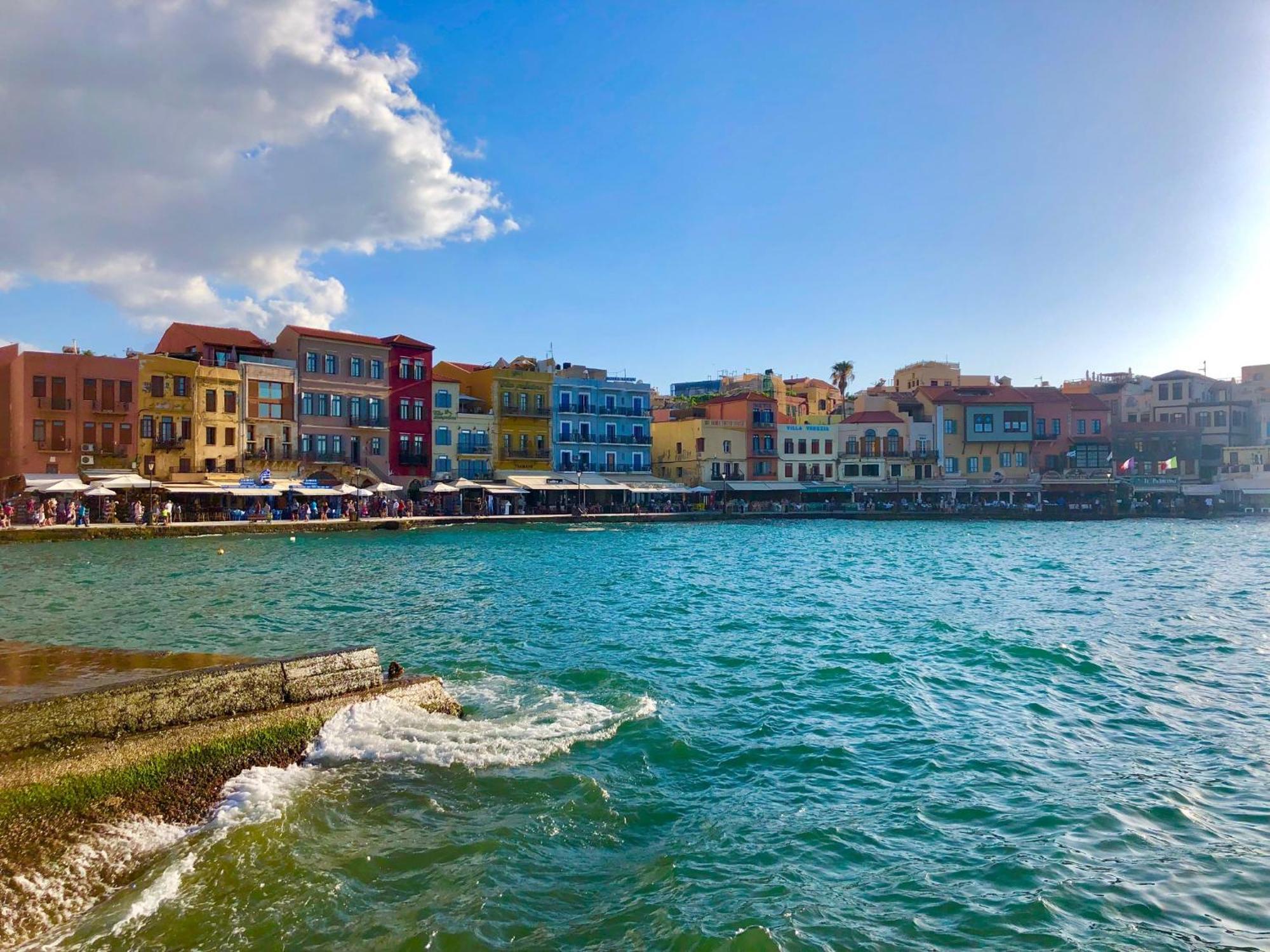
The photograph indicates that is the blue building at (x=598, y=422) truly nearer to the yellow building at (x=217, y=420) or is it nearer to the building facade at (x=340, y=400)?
the building facade at (x=340, y=400)

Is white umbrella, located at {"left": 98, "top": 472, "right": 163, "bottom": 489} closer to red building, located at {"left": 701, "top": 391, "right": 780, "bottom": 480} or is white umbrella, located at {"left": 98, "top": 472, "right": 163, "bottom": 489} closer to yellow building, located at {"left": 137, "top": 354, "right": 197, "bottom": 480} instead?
yellow building, located at {"left": 137, "top": 354, "right": 197, "bottom": 480}

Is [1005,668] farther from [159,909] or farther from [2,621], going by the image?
[2,621]

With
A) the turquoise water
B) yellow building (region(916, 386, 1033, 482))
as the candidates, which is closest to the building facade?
the turquoise water

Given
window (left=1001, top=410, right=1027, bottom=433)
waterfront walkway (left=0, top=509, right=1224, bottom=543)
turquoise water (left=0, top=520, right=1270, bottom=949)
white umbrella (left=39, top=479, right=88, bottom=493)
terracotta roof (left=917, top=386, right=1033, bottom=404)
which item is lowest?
turquoise water (left=0, top=520, right=1270, bottom=949)

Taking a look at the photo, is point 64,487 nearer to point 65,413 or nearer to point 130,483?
point 130,483

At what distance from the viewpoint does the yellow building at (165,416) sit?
135 feet

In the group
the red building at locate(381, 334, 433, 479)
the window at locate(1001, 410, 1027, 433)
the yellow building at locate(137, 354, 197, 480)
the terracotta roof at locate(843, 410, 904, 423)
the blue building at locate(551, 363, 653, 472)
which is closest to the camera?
the yellow building at locate(137, 354, 197, 480)

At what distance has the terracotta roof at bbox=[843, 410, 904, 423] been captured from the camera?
209ft

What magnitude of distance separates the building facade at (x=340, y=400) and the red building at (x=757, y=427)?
25.4m

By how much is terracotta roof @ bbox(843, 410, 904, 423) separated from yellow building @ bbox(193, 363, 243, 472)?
43393mm

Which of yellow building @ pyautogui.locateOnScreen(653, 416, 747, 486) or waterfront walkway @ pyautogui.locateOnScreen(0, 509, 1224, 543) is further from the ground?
yellow building @ pyautogui.locateOnScreen(653, 416, 747, 486)

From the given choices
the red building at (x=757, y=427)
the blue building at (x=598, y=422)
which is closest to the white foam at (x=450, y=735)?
the blue building at (x=598, y=422)

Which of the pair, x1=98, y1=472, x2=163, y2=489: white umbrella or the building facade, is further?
the building facade

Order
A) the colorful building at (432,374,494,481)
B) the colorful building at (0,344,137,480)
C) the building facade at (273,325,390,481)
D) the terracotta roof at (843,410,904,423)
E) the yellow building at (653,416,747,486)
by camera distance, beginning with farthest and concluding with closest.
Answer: the terracotta roof at (843,410,904,423)
the yellow building at (653,416,747,486)
the colorful building at (432,374,494,481)
the building facade at (273,325,390,481)
the colorful building at (0,344,137,480)
